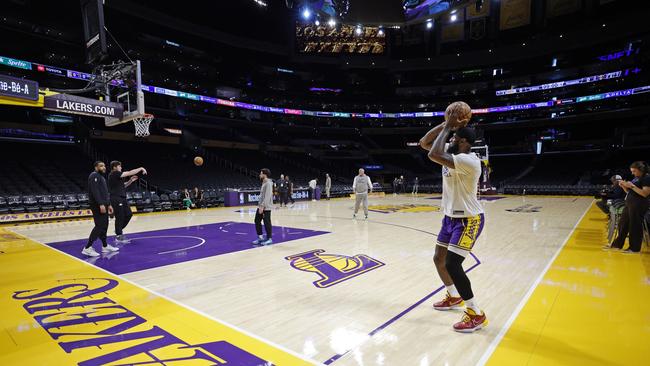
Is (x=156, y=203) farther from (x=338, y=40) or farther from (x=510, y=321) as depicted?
(x=338, y=40)

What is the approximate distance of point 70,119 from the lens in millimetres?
22484

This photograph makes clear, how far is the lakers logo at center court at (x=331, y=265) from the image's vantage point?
4.79 meters

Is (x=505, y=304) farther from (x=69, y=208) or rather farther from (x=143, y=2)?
(x=143, y=2)

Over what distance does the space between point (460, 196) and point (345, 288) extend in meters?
2.07

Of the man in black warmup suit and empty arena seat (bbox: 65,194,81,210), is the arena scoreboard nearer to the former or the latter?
the man in black warmup suit

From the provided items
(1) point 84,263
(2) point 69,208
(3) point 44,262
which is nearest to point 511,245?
(1) point 84,263

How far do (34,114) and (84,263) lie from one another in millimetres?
21758

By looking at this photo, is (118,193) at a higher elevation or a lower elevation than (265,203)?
higher

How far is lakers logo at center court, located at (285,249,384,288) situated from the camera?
4793 mm

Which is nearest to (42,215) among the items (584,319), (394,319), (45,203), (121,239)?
(45,203)

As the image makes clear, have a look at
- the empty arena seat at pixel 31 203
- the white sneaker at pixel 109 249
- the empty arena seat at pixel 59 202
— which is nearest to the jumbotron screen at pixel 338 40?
the empty arena seat at pixel 59 202

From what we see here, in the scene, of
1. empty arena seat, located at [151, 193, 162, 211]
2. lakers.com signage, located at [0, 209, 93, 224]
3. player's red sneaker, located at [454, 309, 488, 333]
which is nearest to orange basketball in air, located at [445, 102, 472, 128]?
player's red sneaker, located at [454, 309, 488, 333]

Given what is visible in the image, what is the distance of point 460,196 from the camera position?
305cm

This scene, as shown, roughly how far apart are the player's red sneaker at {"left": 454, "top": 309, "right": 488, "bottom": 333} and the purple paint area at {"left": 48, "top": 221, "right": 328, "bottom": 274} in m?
4.86
